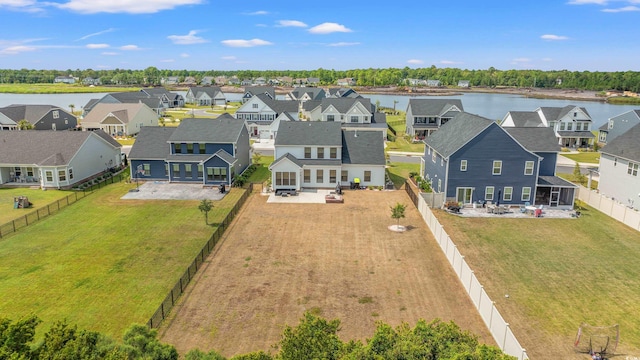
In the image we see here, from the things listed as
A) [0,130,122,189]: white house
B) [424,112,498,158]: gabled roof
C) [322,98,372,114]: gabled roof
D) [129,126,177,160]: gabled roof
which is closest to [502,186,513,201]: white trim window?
[424,112,498,158]: gabled roof

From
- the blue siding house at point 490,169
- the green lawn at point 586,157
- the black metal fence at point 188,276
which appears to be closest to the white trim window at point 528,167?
the blue siding house at point 490,169

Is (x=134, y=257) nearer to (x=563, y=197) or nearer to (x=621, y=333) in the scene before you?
(x=621, y=333)

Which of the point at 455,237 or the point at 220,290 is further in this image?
the point at 455,237

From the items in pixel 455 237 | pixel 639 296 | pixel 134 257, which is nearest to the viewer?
pixel 639 296

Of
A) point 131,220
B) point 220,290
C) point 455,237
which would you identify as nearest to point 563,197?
point 455,237

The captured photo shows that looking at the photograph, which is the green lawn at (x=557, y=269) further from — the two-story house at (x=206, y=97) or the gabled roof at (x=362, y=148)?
the two-story house at (x=206, y=97)

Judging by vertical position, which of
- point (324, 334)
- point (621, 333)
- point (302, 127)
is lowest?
point (621, 333)

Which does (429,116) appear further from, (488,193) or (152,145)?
(152,145)

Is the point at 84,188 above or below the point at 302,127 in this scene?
below
